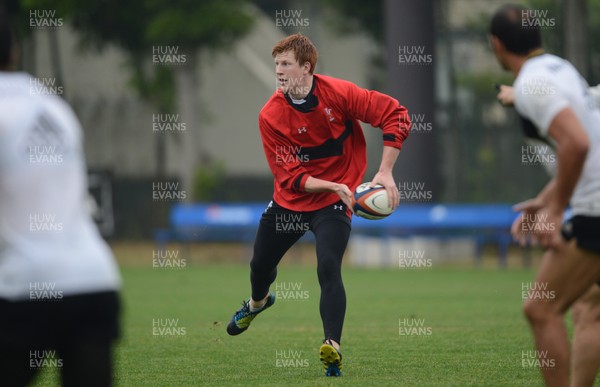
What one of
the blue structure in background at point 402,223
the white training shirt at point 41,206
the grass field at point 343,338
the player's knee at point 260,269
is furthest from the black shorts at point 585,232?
the blue structure in background at point 402,223

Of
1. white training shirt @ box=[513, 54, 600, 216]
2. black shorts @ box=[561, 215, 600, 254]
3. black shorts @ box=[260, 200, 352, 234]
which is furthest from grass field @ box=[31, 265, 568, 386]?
white training shirt @ box=[513, 54, 600, 216]

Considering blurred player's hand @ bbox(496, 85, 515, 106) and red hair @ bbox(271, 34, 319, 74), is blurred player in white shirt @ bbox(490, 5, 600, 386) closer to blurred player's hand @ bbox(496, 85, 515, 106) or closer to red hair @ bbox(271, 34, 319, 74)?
blurred player's hand @ bbox(496, 85, 515, 106)

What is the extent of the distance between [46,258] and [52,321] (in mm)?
236

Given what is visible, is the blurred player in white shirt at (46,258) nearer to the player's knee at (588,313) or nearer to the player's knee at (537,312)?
the player's knee at (537,312)

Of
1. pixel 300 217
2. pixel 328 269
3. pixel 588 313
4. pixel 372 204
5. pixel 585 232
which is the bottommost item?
pixel 328 269

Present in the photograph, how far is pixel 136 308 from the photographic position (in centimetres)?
1428

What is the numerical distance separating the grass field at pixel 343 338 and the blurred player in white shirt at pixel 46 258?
3390 mm

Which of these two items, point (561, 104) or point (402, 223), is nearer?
point (561, 104)

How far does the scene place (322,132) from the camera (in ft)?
26.9

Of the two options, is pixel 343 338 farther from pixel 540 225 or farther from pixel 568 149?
pixel 568 149

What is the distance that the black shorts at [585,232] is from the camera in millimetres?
5113

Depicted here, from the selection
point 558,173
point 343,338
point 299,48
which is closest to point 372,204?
point 299,48

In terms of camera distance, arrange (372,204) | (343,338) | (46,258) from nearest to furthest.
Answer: (46,258) < (372,204) < (343,338)

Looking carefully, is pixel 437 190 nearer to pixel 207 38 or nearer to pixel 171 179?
pixel 207 38
